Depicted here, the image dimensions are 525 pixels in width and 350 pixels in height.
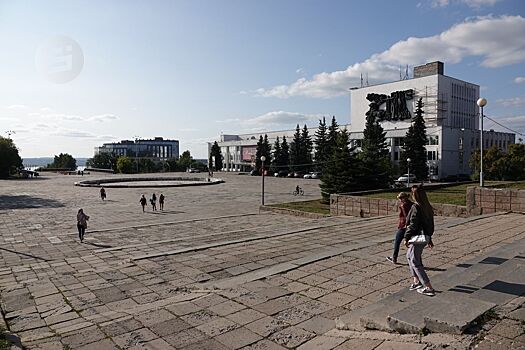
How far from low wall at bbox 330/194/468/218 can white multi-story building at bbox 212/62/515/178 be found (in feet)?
145

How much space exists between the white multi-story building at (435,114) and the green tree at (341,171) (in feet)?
126

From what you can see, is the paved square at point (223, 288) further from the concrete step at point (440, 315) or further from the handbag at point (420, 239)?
the handbag at point (420, 239)

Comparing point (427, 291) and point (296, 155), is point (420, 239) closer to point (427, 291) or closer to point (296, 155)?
point (427, 291)

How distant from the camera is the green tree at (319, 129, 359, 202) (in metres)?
24.3

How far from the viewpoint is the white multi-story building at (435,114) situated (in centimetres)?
5950

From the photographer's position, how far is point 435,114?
63.4m

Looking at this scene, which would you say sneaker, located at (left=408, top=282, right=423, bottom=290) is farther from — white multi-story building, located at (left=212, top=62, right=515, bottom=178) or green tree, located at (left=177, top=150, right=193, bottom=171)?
green tree, located at (left=177, top=150, right=193, bottom=171)

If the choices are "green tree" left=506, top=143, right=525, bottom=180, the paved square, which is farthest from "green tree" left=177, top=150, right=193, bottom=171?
the paved square

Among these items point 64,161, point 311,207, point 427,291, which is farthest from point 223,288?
point 64,161

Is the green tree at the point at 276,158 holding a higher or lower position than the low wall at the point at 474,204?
higher

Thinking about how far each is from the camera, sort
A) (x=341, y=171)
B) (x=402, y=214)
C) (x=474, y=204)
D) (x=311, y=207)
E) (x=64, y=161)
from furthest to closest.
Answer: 1. (x=64, y=161)
2. (x=341, y=171)
3. (x=311, y=207)
4. (x=474, y=204)
5. (x=402, y=214)

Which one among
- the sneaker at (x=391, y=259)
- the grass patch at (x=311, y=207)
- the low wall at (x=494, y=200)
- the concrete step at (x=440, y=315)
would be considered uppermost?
the low wall at (x=494, y=200)

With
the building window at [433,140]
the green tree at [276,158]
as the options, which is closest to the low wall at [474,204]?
the building window at [433,140]

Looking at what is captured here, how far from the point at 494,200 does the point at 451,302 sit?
10.1 meters
